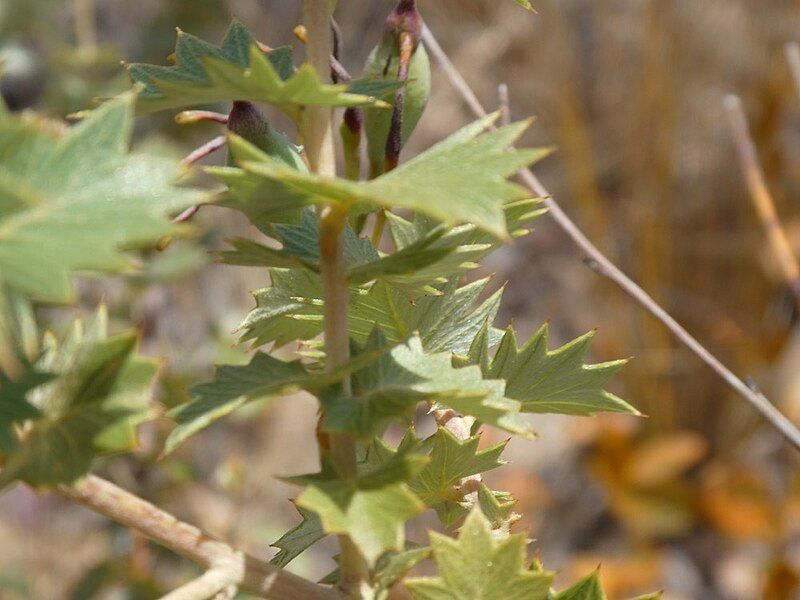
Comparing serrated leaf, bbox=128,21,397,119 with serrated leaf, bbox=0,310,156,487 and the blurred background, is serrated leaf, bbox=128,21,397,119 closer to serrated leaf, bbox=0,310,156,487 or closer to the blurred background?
serrated leaf, bbox=0,310,156,487

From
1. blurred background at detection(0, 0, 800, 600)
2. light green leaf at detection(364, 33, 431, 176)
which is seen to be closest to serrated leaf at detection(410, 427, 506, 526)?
light green leaf at detection(364, 33, 431, 176)

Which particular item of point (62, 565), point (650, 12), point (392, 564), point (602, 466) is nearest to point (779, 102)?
point (650, 12)

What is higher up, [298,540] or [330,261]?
[330,261]

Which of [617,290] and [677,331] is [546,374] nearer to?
[677,331]

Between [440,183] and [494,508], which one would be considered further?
[494,508]

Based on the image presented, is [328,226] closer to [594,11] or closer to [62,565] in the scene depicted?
[62,565]

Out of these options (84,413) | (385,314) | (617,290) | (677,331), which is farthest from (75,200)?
(617,290)

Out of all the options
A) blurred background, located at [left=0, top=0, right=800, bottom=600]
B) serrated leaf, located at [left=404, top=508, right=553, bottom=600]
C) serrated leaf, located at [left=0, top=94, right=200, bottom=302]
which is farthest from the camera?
blurred background, located at [left=0, top=0, right=800, bottom=600]

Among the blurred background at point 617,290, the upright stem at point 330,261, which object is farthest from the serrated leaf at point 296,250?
the blurred background at point 617,290
